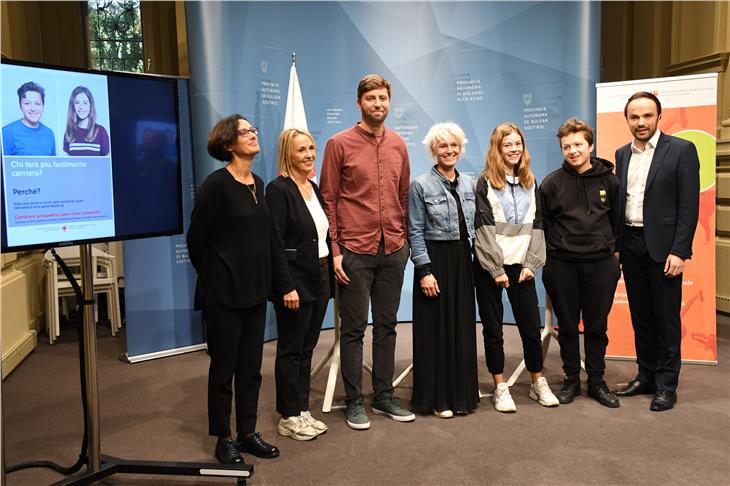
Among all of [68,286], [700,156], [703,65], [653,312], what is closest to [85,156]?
[653,312]

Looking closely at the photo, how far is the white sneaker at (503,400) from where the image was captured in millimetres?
3201

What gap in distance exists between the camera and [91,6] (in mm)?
7605

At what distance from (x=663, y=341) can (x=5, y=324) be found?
13.3ft

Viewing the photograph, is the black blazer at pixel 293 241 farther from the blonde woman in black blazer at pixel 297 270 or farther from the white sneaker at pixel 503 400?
the white sneaker at pixel 503 400

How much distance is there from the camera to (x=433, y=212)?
9.94 ft

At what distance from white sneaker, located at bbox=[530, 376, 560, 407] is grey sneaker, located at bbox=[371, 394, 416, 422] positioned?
0.69m

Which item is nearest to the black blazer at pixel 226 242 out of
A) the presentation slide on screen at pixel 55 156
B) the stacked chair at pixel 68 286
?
the presentation slide on screen at pixel 55 156

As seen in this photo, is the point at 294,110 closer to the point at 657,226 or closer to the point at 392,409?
the point at 392,409

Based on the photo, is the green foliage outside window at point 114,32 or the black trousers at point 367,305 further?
the green foliage outside window at point 114,32

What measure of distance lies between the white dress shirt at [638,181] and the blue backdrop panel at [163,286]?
2882 millimetres

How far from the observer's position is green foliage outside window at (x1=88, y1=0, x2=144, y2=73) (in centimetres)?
765

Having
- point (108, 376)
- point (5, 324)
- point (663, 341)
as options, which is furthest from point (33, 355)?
point (663, 341)

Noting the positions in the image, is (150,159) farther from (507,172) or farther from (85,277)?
(507,172)

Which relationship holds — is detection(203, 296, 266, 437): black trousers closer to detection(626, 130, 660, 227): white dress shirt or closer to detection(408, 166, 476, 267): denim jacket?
detection(408, 166, 476, 267): denim jacket
